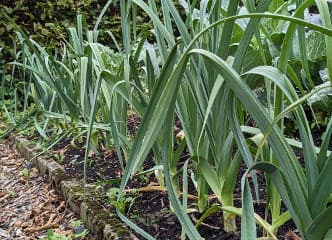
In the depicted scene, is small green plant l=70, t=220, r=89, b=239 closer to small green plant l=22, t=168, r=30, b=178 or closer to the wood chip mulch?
the wood chip mulch

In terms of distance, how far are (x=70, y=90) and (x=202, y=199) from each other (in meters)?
1.11

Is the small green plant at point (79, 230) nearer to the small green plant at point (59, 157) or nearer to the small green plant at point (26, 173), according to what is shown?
the small green plant at point (59, 157)

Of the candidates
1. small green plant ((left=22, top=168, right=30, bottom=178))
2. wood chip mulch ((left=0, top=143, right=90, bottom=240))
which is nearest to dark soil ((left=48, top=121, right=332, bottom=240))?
wood chip mulch ((left=0, top=143, right=90, bottom=240))

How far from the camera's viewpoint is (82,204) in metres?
1.61

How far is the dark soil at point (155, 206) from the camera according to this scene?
3.89 feet

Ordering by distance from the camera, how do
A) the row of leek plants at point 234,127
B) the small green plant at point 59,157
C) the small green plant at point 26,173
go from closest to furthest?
1. the row of leek plants at point 234,127
2. the small green plant at point 59,157
3. the small green plant at point 26,173

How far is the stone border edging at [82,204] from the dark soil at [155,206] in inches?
1.7

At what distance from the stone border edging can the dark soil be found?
4 centimetres

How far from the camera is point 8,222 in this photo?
190 cm

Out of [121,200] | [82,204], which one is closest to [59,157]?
[82,204]

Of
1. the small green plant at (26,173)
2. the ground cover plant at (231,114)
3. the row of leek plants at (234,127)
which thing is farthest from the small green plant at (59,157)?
the row of leek plants at (234,127)

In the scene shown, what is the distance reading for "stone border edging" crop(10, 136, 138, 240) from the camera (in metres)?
1.33

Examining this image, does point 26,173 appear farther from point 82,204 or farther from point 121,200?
point 121,200

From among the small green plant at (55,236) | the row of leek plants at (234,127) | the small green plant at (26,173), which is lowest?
the small green plant at (26,173)
